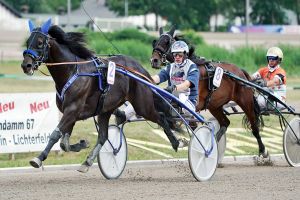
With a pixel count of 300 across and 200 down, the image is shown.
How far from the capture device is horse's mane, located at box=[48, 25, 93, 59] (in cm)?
1141

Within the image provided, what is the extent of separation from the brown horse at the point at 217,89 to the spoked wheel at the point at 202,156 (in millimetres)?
1765

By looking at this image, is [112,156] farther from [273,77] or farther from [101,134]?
[273,77]

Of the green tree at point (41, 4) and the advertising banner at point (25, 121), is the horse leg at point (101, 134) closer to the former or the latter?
the advertising banner at point (25, 121)

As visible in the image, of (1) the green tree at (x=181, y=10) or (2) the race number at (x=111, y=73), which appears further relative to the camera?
(1) the green tree at (x=181, y=10)

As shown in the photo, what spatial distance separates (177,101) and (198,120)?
0.36m

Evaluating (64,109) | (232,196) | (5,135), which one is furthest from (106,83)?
(5,135)

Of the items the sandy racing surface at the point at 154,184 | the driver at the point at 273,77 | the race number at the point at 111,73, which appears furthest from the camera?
the driver at the point at 273,77

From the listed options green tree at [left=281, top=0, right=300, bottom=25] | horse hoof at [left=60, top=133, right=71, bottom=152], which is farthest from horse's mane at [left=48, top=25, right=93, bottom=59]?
green tree at [left=281, top=0, right=300, bottom=25]

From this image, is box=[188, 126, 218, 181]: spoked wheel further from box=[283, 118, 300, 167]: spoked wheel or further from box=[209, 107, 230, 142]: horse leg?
box=[209, 107, 230, 142]: horse leg

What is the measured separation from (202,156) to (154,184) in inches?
30.3

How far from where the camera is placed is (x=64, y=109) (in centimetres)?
1107

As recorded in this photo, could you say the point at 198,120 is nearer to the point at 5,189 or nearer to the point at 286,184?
the point at 286,184

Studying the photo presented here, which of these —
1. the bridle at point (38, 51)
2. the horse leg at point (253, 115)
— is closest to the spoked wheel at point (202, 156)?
the bridle at point (38, 51)

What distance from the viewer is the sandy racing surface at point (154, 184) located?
9898 millimetres
